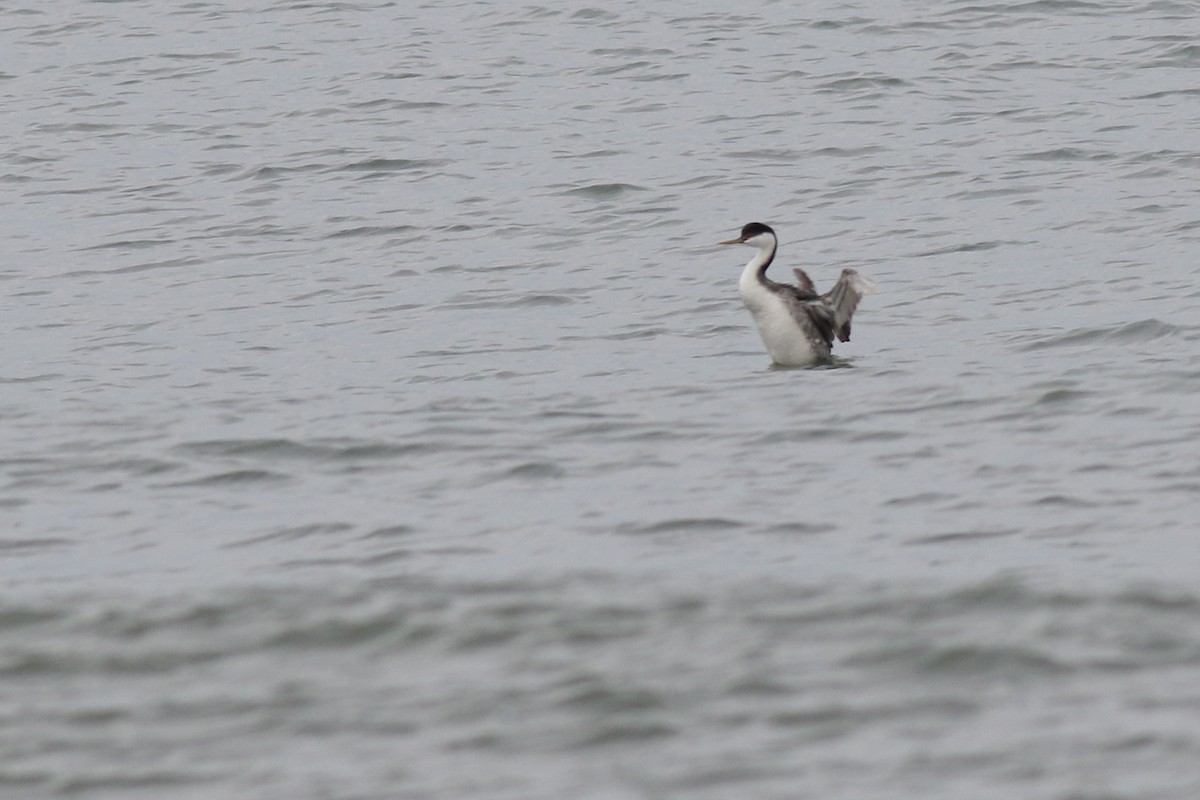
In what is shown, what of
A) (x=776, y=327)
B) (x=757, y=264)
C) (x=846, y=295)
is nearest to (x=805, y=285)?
(x=757, y=264)

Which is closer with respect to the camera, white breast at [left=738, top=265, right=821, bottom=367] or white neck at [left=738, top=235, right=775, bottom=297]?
white breast at [left=738, top=265, right=821, bottom=367]

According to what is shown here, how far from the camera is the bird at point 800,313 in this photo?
1464cm

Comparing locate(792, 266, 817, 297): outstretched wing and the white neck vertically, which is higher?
the white neck

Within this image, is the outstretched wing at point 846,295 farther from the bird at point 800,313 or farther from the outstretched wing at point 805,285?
the outstretched wing at point 805,285

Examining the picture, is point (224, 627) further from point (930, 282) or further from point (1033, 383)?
point (930, 282)

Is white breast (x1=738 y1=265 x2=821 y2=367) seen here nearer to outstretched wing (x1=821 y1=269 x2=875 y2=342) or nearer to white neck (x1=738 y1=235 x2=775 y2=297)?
white neck (x1=738 y1=235 x2=775 y2=297)

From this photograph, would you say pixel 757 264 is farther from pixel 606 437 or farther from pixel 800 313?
pixel 606 437

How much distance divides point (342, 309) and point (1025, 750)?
949 centimetres

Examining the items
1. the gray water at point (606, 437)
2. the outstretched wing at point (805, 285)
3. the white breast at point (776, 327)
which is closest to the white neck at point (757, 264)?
the white breast at point (776, 327)

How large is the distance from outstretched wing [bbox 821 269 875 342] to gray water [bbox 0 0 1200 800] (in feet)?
1.19

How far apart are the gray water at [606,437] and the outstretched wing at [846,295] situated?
14.3 inches

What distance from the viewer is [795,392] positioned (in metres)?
13.5

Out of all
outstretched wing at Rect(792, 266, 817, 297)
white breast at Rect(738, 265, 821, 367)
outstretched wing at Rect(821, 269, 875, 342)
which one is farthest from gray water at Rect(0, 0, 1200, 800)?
outstretched wing at Rect(792, 266, 817, 297)

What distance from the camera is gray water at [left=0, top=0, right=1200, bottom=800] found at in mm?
8141
